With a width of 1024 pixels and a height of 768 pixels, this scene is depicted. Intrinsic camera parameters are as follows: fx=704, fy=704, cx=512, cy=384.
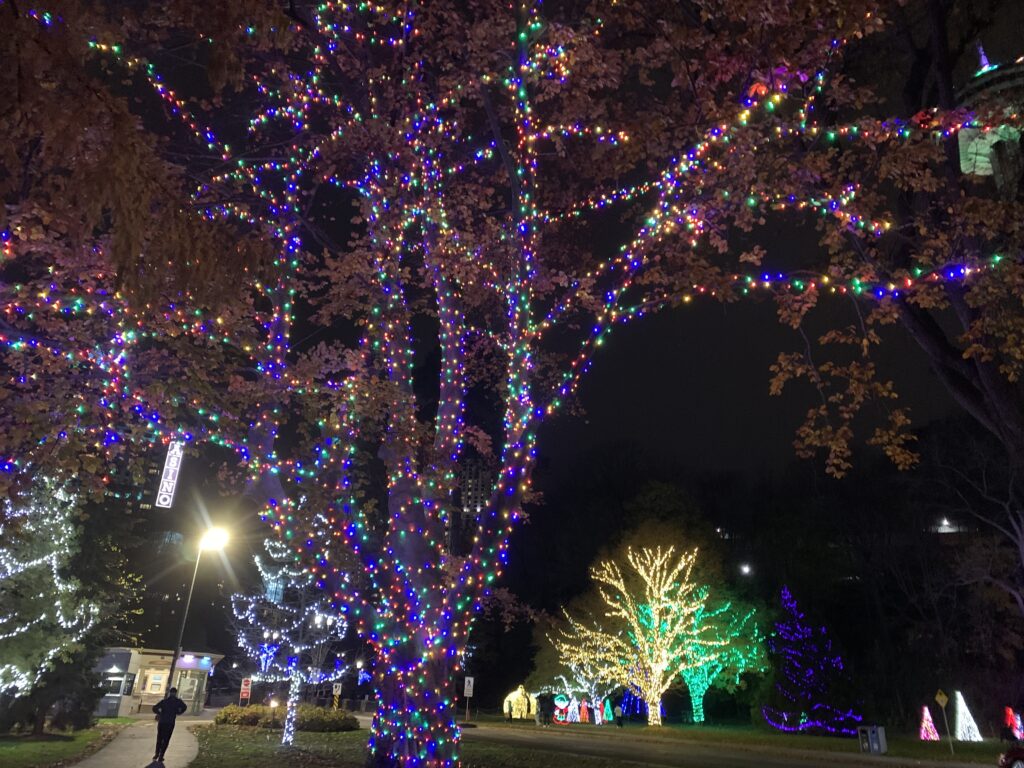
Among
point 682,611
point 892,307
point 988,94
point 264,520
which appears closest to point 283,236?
point 264,520

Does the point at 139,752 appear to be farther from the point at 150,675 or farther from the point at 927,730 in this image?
the point at 150,675

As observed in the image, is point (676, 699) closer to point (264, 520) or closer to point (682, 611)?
point (682, 611)

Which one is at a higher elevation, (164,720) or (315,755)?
(164,720)

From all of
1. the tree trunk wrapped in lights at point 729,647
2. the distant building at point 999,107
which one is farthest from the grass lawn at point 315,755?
the tree trunk wrapped in lights at point 729,647

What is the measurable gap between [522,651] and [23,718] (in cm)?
3436

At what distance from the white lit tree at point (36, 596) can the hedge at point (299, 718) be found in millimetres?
8992

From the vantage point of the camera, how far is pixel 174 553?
54.1 m

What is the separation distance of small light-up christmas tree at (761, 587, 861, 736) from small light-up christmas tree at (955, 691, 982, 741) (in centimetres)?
413

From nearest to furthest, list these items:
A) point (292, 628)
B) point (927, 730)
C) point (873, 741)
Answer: point (873, 741) < point (292, 628) < point (927, 730)

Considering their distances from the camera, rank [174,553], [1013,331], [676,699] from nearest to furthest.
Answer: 1. [1013,331]
2. [676,699]
3. [174,553]

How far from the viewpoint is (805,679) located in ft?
101

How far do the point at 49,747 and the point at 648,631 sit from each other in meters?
23.3

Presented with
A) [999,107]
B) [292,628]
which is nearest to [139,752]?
[292,628]

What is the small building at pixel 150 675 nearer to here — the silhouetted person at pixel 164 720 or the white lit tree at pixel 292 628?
the white lit tree at pixel 292 628
